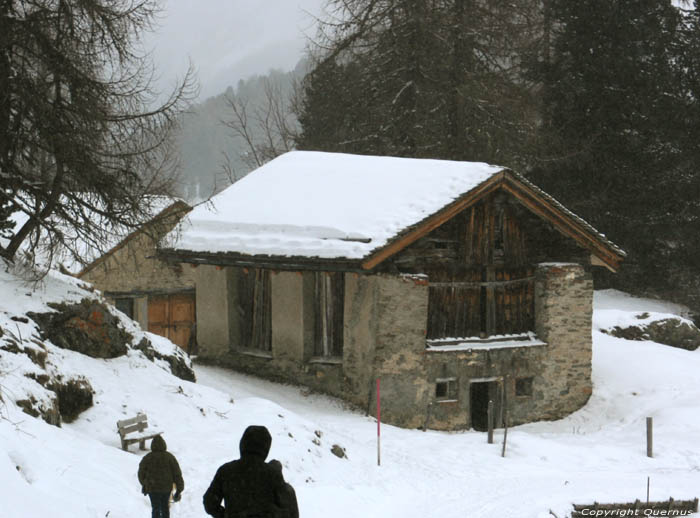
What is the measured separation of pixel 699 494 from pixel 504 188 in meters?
7.33

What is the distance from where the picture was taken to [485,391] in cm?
1755

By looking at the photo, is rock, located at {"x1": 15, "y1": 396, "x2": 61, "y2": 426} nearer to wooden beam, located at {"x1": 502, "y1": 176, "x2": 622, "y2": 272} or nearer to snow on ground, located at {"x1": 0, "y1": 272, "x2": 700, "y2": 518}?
snow on ground, located at {"x1": 0, "y1": 272, "x2": 700, "y2": 518}

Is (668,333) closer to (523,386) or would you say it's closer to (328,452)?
(523,386)

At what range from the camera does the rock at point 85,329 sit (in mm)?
11266

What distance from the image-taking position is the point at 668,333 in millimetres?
23719

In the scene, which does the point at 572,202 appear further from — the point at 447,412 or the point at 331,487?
the point at 331,487

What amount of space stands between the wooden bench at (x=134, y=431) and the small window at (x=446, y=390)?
7906 millimetres

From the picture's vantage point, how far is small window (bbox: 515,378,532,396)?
695 inches

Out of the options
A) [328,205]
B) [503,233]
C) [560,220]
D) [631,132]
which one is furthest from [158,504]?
[631,132]

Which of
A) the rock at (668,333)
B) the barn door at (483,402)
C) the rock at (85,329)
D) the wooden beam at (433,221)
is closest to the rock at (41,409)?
the rock at (85,329)

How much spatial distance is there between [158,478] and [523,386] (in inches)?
455

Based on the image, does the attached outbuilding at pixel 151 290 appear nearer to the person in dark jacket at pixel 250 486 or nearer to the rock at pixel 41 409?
the rock at pixel 41 409

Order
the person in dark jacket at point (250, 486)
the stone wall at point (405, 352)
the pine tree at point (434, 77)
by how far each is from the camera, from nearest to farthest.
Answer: the person in dark jacket at point (250, 486)
the stone wall at point (405, 352)
the pine tree at point (434, 77)

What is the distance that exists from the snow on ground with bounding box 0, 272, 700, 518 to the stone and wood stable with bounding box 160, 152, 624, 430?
0.73 meters
